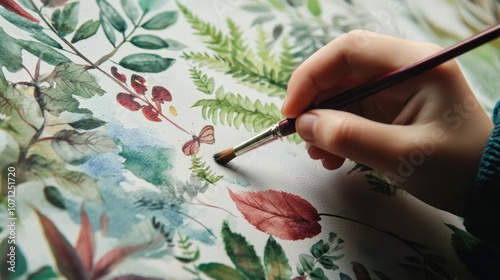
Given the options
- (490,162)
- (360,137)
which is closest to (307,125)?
(360,137)

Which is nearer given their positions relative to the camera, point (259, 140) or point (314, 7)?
point (259, 140)

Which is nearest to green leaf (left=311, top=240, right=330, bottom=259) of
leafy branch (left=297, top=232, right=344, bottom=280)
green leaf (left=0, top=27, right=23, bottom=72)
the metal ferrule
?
leafy branch (left=297, top=232, right=344, bottom=280)

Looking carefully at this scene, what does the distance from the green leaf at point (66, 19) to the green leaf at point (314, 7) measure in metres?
0.28

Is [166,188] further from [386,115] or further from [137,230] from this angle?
[386,115]

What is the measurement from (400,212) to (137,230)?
0.25m

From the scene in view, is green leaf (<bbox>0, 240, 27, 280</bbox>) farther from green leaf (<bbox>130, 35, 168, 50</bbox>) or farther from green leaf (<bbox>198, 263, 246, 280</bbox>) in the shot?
green leaf (<bbox>130, 35, 168, 50</bbox>)

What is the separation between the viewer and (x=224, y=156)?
0.43 meters

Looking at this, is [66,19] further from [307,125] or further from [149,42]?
[307,125]

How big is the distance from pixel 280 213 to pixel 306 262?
0.05m

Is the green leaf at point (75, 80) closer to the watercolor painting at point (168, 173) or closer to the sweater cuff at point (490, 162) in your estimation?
the watercolor painting at point (168, 173)

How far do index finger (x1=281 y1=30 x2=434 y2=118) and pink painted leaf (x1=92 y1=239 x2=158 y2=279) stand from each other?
18 cm

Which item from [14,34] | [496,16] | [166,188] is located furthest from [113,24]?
[496,16]

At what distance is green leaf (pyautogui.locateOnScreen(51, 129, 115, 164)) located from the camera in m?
0.38

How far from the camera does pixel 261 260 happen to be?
0.38m
